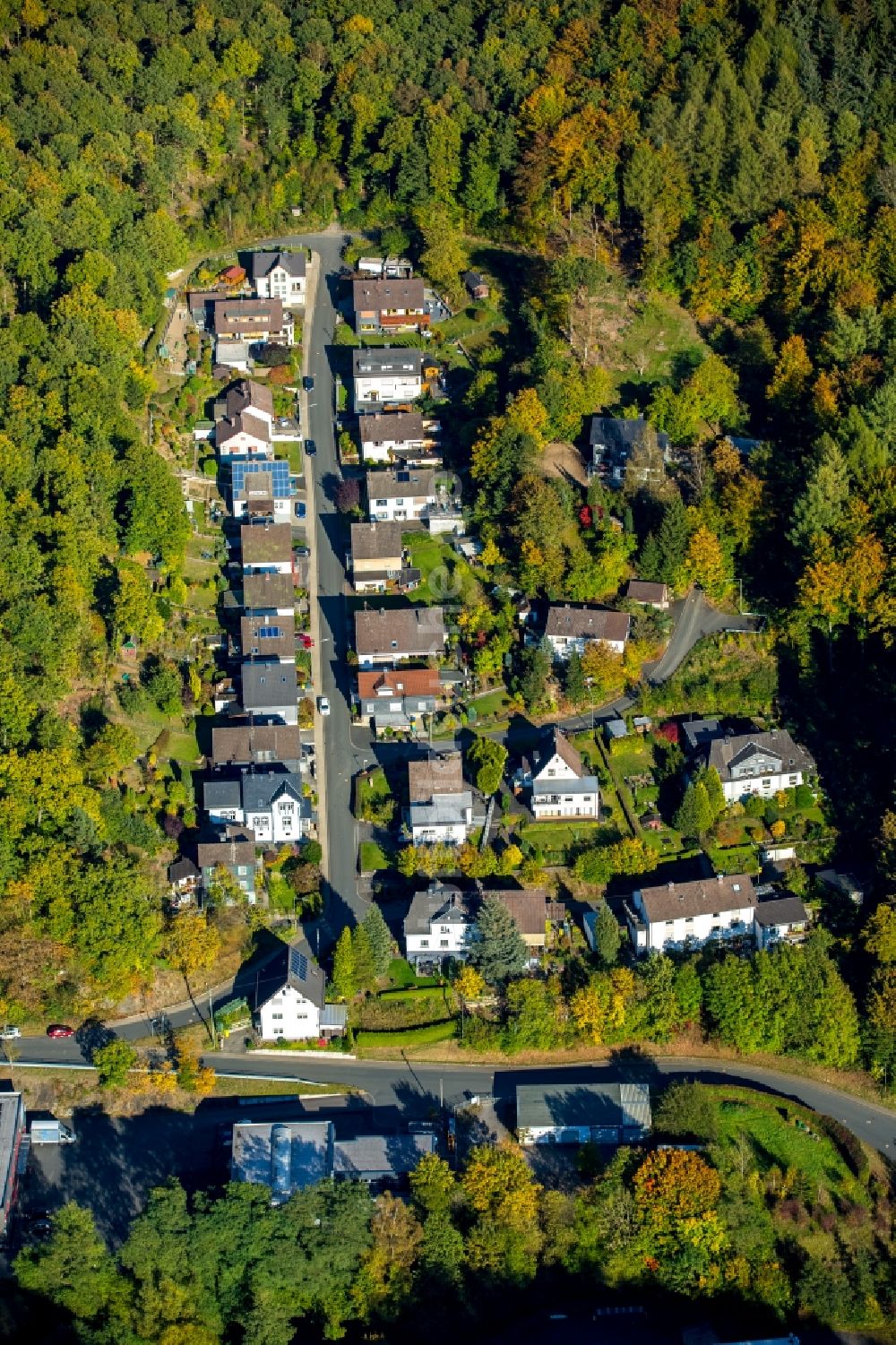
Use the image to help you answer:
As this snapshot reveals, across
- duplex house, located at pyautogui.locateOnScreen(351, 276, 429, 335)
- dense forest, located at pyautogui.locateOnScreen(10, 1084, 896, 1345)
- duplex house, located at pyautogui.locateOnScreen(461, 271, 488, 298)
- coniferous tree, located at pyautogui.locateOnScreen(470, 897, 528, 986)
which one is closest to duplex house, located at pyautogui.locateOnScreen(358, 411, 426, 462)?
duplex house, located at pyautogui.locateOnScreen(351, 276, 429, 335)

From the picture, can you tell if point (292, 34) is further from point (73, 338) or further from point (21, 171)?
point (73, 338)

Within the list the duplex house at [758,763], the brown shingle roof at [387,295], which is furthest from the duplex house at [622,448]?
the duplex house at [758,763]

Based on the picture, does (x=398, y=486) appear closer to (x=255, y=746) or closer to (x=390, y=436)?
(x=390, y=436)

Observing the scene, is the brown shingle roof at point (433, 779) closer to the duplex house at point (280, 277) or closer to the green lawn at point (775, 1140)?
the green lawn at point (775, 1140)

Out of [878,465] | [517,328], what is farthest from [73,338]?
[878,465]

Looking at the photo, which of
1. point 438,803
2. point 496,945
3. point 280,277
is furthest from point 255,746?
point 280,277

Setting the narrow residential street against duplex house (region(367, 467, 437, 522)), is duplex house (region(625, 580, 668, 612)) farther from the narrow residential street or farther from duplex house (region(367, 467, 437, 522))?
the narrow residential street
